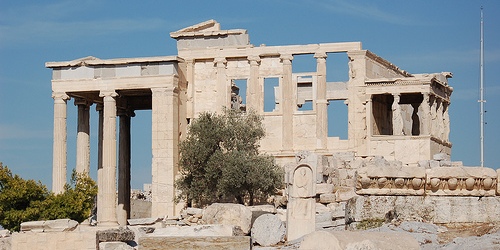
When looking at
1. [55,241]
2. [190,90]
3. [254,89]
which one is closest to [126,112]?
[190,90]

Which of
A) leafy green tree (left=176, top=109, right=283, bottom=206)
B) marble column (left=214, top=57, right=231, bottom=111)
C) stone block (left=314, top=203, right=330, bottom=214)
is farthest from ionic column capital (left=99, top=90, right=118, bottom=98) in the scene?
stone block (left=314, top=203, right=330, bottom=214)

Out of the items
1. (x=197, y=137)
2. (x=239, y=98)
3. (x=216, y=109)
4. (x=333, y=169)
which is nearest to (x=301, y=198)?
(x=333, y=169)

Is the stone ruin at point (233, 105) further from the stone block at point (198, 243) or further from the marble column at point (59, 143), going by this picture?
the stone block at point (198, 243)

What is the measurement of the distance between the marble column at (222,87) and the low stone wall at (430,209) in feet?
86.2

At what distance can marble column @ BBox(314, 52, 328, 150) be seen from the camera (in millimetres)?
42156

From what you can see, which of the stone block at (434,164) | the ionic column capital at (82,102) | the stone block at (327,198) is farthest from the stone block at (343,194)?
the ionic column capital at (82,102)

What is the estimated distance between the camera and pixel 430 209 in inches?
669

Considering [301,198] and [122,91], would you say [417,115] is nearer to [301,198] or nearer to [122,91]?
[122,91]

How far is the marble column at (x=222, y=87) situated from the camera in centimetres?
4328

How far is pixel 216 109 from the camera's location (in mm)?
43500

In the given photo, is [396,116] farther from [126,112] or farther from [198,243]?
[198,243]

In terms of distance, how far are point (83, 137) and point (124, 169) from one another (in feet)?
7.15

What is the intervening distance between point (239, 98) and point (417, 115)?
23.9 feet

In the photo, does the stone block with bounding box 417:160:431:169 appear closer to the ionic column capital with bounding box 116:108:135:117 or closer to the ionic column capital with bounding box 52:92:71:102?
the ionic column capital with bounding box 116:108:135:117
